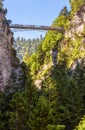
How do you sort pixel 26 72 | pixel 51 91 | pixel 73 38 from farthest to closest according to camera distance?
pixel 73 38 < pixel 26 72 < pixel 51 91

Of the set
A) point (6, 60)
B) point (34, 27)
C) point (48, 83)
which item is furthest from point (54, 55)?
point (48, 83)

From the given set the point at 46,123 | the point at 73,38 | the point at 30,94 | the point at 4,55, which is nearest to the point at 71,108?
the point at 30,94

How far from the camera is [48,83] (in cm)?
7769

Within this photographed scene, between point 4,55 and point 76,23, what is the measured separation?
131 feet

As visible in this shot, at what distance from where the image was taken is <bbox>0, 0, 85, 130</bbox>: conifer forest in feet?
229

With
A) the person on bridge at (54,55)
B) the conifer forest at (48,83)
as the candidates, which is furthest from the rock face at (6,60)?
the person on bridge at (54,55)

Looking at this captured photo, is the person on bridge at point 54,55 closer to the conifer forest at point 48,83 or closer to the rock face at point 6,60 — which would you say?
the conifer forest at point 48,83

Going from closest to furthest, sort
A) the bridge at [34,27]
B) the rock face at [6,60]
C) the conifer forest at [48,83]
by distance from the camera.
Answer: the conifer forest at [48,83], the rock face at [6,60], the bridge at [34,27]

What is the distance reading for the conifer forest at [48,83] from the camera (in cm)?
6993

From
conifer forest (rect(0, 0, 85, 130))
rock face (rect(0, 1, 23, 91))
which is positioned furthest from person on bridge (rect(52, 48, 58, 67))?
rock face (rect(0, 1, 23, 91))

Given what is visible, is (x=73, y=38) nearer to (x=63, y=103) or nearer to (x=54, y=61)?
(x=54, y=61)

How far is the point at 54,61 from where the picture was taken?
5177 inches

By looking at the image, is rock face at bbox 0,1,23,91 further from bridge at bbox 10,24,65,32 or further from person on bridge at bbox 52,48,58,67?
person on bridge at bbox 52,48,58,67

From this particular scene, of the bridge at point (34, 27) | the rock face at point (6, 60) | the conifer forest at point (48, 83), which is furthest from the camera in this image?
the bridge at point (34, 27)
